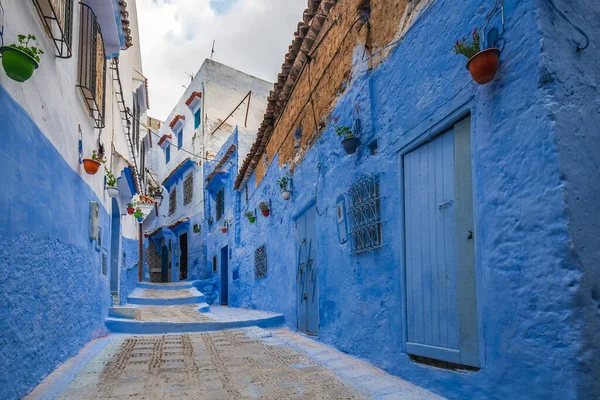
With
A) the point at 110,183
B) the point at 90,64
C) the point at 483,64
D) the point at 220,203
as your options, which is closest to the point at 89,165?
the point at 90,64

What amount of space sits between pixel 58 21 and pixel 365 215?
3383 mm

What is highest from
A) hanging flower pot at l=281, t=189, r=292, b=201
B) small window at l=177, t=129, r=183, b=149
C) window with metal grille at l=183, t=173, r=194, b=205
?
small window at l=177, t=129, r=183, b=149

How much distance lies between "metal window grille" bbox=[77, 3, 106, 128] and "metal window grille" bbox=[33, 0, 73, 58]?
68 centimetres

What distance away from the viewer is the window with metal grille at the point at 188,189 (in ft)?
68.7

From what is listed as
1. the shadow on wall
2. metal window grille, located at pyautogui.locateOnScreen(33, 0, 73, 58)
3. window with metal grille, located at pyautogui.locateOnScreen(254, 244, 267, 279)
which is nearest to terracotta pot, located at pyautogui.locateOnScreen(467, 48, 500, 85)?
metal window grille, located at pyautogui.locateOnScreen(33, 0, 73, 58)

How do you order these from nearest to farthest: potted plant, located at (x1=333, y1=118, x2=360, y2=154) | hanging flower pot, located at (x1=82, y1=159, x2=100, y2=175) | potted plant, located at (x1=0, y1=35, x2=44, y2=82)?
potted plant, located at (x1=0, y1=35, x2=44, y2=82)
potted plant, located at (x1=333, y1=118, x2=360, y2=154)
hanging flower pot, located at (x1=82, y1=159, x2=100, y2=175)

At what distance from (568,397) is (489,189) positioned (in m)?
1.25

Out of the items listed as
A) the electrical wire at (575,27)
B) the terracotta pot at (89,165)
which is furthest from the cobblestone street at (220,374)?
the electrical wire at (575,27)

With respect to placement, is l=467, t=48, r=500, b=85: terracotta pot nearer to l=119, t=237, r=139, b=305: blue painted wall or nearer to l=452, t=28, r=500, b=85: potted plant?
l=452, t=28, r=500, b=85: potted plant

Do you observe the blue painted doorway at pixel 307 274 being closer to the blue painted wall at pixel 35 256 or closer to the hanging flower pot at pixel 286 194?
the hanging flower pot at pixel 286 194

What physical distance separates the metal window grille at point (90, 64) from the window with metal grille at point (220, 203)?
32.3ft

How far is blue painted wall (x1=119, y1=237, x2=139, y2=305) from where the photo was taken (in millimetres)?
11031

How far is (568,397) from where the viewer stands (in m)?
2.21

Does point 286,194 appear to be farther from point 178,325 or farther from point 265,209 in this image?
point 178,325
